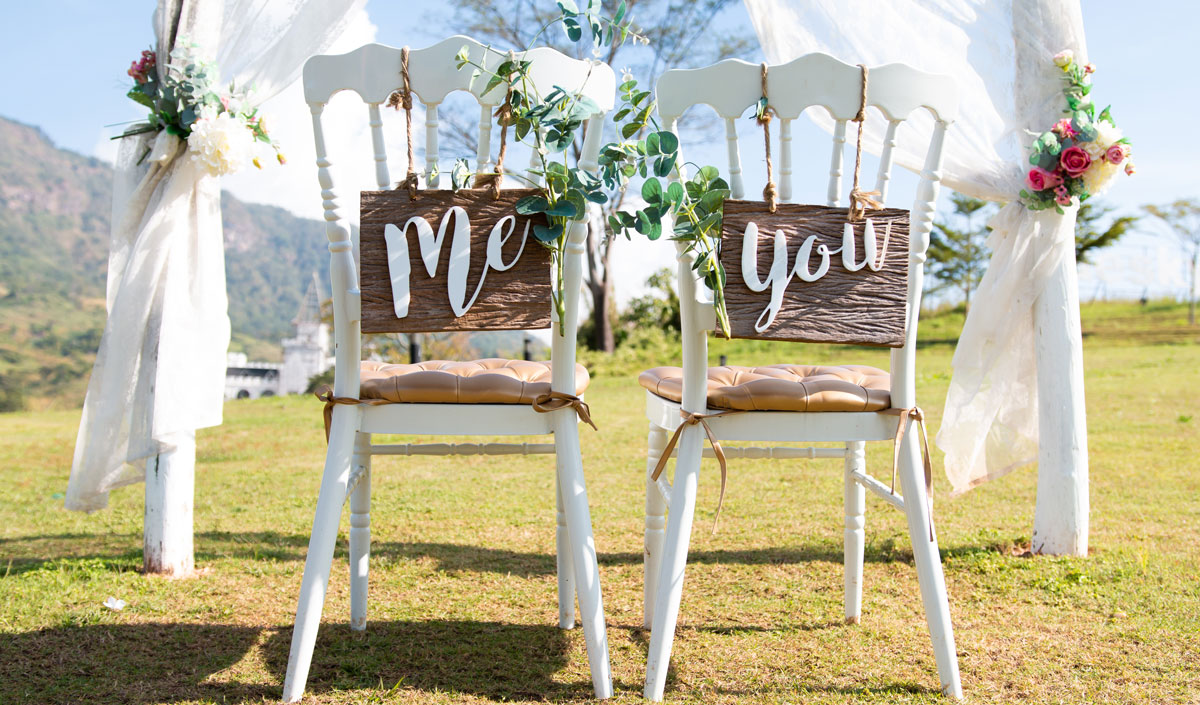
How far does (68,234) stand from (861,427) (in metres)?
83.0

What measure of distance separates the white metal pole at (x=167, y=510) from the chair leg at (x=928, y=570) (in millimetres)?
2310

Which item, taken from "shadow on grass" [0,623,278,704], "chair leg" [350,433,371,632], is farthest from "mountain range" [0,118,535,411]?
"chair leg" [350,433,371,632]

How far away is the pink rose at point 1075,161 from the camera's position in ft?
9.32

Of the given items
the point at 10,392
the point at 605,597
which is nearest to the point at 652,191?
the point at 605,597

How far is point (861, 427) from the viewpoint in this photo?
79.8 inches

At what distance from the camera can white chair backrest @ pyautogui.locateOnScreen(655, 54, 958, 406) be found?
183cm

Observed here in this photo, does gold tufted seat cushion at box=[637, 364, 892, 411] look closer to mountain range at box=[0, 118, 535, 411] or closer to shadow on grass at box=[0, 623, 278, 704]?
shadow on grass at box=[0, 623, 278, 704]

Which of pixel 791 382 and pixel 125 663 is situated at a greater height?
pixel 791 382

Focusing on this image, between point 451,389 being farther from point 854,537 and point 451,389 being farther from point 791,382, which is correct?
point 854,537

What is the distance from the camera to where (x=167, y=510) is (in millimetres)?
2912

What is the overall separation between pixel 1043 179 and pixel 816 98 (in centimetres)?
150

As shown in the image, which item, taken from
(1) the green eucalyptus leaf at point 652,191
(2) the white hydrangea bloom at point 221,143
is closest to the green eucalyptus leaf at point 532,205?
A: (1) the green eucalyptus leaf at point 652,191

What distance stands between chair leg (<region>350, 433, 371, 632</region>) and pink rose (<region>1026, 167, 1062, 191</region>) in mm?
2376

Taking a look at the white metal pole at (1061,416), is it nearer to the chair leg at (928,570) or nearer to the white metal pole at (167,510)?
the chair leg at (928,570)
